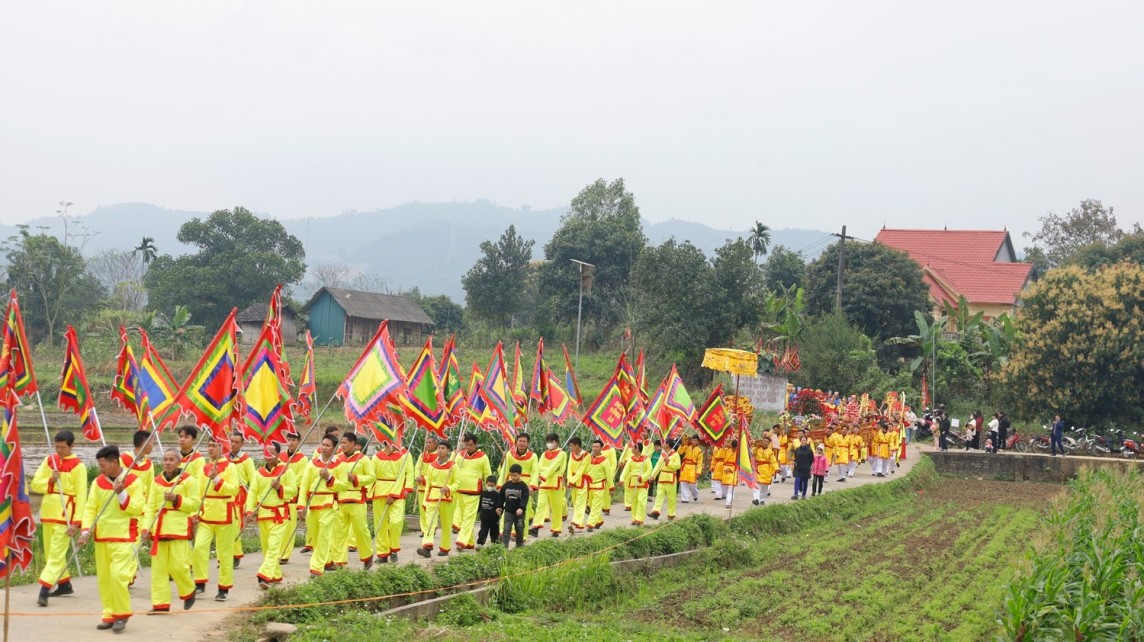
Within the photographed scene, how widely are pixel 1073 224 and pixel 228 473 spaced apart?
248 ft

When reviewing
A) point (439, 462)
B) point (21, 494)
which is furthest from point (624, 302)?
point (21, 494)

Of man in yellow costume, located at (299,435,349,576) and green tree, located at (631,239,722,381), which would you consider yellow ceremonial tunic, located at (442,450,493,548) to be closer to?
man in yellow costume, located at (299,435,349,576)

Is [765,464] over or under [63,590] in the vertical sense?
over

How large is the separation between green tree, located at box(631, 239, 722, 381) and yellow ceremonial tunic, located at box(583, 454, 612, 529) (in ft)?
90.6

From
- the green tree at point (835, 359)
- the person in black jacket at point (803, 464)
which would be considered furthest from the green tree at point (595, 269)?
the person in black jacket at point (803, 464)

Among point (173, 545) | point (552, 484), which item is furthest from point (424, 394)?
point (173, 545)

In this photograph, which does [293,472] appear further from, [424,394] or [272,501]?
[424,394]

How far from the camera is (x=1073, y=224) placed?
7750cm

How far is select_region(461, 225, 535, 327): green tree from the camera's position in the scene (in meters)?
63.9

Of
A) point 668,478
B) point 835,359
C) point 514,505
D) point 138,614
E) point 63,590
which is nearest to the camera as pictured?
point 138,614

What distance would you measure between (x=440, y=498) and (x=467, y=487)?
16.5 inches

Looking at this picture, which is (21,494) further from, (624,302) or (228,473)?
(624,302)

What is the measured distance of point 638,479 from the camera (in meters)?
20.6

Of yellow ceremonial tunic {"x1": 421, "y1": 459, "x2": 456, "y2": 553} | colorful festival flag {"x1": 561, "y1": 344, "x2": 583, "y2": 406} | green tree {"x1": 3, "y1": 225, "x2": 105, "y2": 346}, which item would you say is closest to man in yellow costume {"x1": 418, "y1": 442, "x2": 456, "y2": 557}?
yellow ceremonial tunic {"x1": 421, "y1": 459, "x2": 456, "y2": 553}
